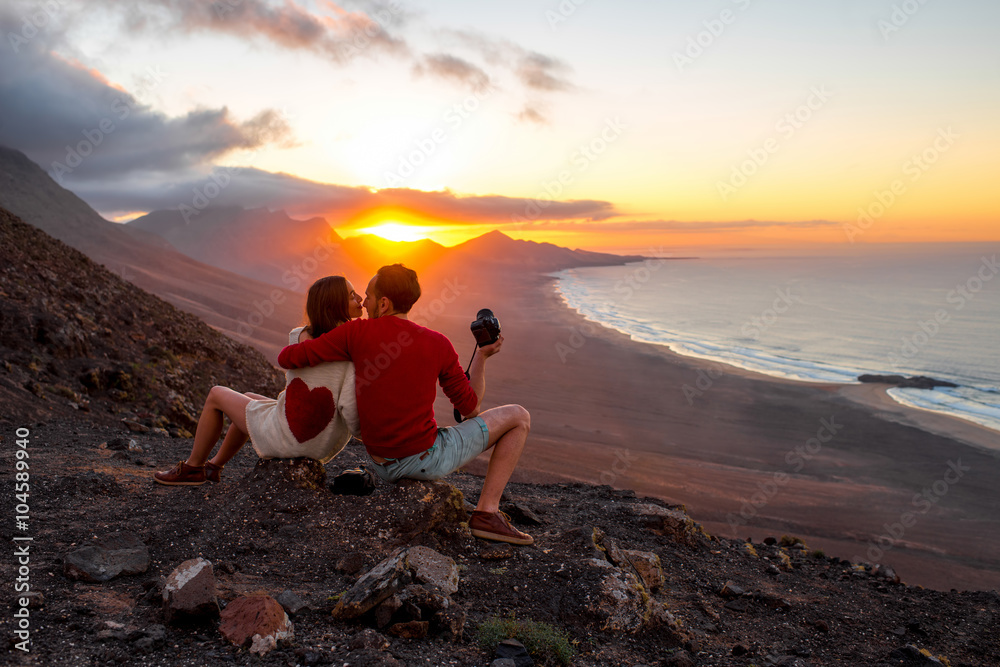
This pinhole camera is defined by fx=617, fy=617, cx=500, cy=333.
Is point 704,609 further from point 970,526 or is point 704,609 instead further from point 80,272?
point 80,272

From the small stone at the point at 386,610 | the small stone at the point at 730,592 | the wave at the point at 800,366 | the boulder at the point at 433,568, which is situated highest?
the wave at the point at 800,366

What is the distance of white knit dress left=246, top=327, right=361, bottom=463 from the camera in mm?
3695

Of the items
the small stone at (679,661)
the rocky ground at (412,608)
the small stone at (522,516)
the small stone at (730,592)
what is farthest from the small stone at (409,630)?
the small stone at (730,592)

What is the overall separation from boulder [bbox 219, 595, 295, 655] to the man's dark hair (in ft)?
5.56

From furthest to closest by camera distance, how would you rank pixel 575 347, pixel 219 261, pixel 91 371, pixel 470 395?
pixel 219 261
pixel 575 347
pixel 91 371
pixel 470 395

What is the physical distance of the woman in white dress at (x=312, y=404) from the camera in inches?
146

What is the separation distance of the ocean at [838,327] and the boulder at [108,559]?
1934cm

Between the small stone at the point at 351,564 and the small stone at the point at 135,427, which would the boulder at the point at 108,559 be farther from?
the small stone at the point at 135,427

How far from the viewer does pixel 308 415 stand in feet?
12.3

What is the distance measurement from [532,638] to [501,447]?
1273 mm

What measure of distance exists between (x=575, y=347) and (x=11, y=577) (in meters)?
22.8

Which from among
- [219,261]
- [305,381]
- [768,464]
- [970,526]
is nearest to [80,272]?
[305,381]

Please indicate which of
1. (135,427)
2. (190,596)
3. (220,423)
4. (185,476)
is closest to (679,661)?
(190,596)

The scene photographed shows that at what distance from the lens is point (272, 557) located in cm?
362
